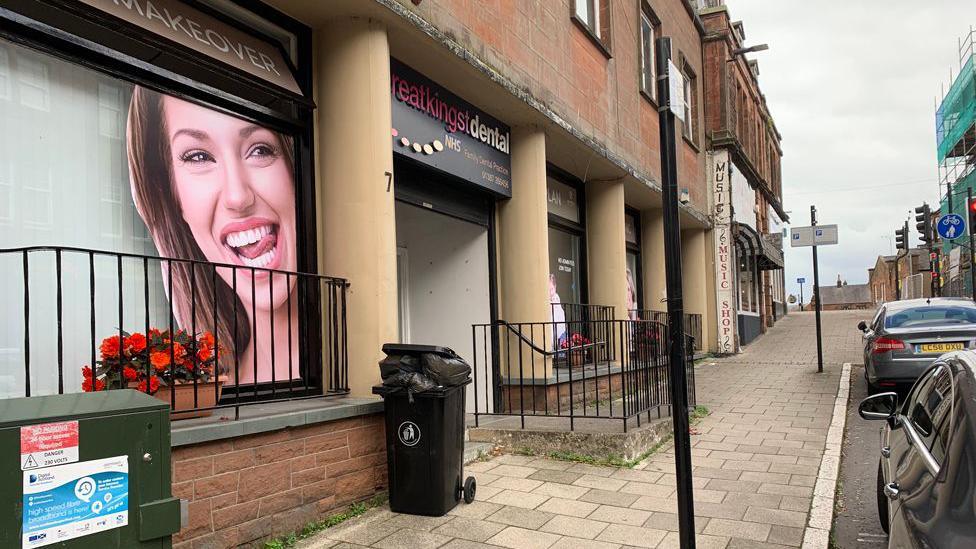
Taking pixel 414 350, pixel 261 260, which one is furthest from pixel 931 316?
pixel 261 260

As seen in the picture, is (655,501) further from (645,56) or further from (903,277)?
(903,277)

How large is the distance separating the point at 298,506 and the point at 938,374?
13.1ft

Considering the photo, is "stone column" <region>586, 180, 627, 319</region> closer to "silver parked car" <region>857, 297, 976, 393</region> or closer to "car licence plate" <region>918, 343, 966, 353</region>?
"silver parked car" <region>857, 297, 976, 393</region>

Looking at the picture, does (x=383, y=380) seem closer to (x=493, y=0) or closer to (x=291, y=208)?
(x=291, y=208)

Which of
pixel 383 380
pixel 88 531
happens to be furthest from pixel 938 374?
pixel 88 531

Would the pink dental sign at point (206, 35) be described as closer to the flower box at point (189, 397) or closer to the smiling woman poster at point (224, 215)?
the smiling woman poster at point (224, 215)

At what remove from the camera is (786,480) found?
6.29 metres

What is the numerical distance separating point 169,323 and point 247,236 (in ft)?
3.14

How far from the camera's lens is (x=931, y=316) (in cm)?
1030

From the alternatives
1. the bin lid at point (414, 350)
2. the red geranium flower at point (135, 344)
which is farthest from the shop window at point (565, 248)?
the red geranium flower at point (135, 344)

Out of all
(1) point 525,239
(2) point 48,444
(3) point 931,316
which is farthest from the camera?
(3) point 931,316

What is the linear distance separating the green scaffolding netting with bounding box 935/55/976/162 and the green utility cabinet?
41.4 metres

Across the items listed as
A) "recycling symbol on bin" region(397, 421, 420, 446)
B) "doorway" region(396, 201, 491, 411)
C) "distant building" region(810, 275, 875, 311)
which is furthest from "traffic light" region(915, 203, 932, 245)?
"distant building" region(810, 275, 875, 311)

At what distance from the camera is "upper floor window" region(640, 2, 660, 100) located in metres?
13.5
